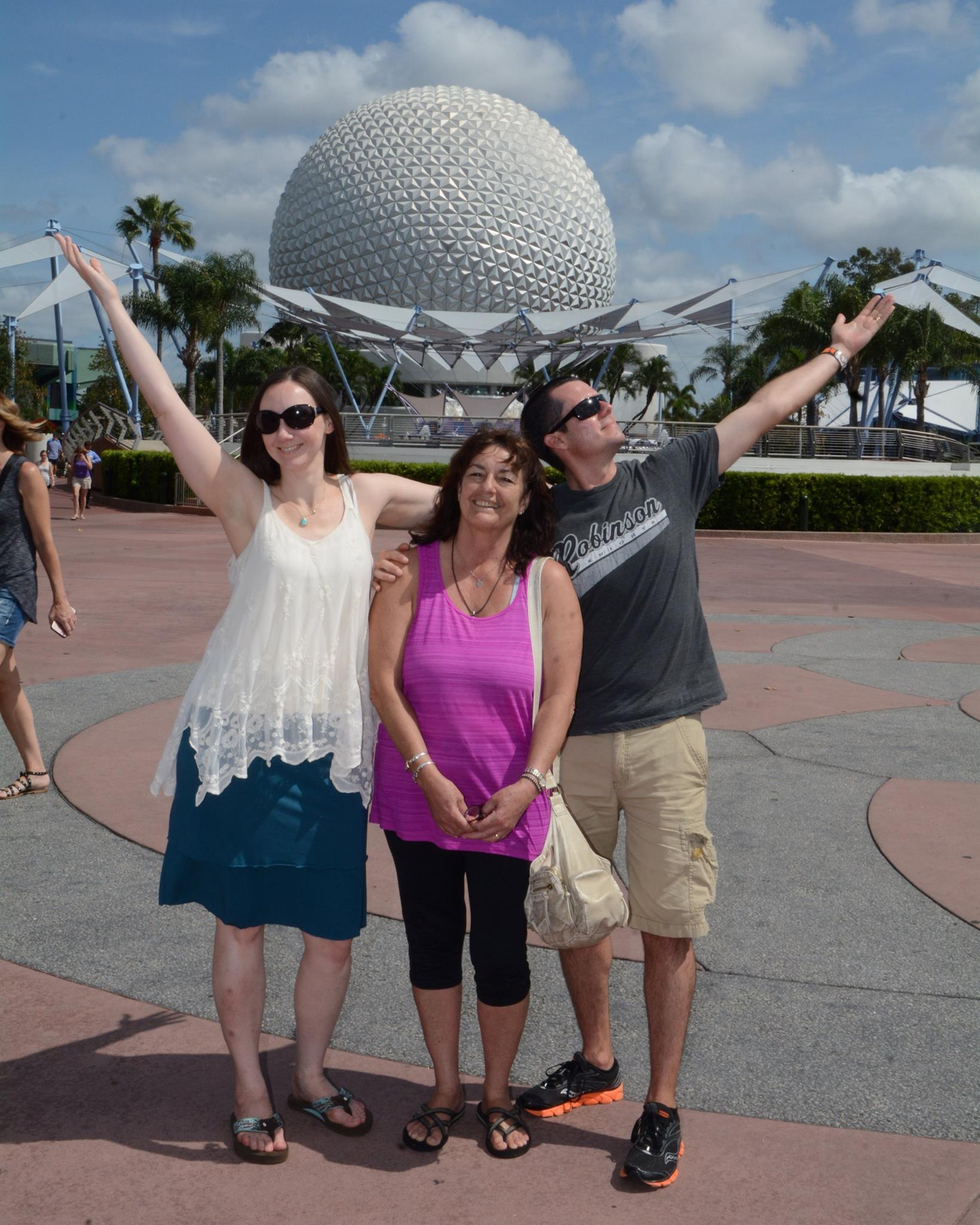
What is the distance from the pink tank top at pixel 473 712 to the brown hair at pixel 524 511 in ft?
0.52

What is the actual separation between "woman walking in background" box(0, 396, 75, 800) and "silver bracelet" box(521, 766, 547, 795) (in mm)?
2995

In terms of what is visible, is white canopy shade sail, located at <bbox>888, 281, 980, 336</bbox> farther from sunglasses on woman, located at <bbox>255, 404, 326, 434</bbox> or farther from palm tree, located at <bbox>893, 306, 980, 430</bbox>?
sunglasses on woman, located at <bbox>255, 404, 326, 434</bbox>

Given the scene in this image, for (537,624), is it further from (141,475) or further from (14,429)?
(141,475)

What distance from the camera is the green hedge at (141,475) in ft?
94.6

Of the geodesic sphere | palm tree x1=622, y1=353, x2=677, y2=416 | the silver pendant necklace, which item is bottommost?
the silver pendant necklace

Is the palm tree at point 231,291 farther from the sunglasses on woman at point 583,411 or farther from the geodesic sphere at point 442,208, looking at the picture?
the sunglasses on woman at point 583,411

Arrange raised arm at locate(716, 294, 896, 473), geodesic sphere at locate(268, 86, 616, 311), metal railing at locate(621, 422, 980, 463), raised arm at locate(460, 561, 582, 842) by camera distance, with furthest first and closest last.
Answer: geodesic sphere at locate(268, 86, 616, 311) → metal railing at locate(621, 422, 980, 463) → raised arm at locate(716, 294, 896, 473) → raised arm at locate(460, 561, 582, 842)

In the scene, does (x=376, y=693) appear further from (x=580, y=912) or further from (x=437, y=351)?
(x=437, y=351)

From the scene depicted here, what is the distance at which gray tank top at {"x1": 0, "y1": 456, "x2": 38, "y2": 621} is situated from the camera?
16.4ft

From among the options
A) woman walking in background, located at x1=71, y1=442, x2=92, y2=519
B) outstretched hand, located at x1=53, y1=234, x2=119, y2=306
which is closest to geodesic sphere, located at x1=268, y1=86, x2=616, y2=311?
woman walking in background, located at x1=71, y1=442, x2=92, y2=519

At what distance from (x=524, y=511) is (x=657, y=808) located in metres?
0.81

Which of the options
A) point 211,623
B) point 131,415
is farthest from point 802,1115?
point 131,415

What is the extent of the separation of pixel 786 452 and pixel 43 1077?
33.1 meters

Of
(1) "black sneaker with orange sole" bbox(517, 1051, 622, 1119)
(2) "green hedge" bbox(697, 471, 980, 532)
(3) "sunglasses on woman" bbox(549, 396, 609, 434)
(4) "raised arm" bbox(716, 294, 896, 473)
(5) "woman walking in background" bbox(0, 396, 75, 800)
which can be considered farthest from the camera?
(2) "green hedge" bbox(697, 471, 980, 532)
